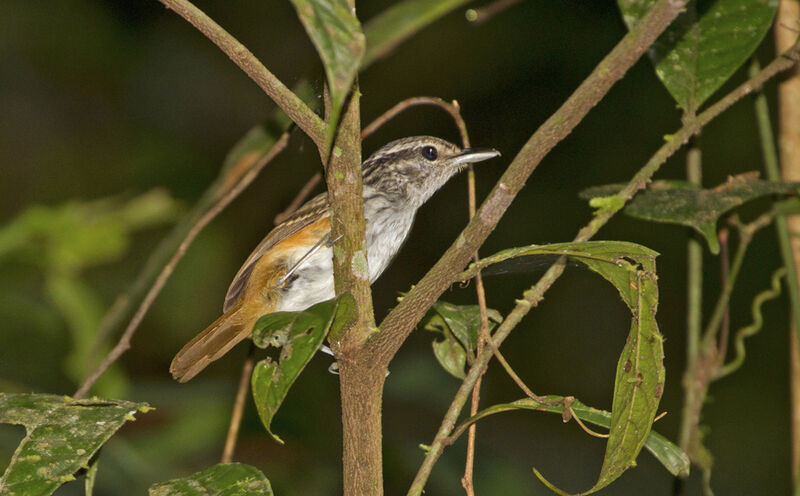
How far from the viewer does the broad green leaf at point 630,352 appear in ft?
5.12

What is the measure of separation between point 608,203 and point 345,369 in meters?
0.74

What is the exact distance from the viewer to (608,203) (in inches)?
77.5

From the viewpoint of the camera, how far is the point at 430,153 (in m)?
3.36

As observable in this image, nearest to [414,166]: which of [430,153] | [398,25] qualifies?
[430,153]

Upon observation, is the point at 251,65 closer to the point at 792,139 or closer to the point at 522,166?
the point at 522,166

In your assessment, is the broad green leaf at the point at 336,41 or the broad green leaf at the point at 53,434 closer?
the broad green leaf at the point at 336,41

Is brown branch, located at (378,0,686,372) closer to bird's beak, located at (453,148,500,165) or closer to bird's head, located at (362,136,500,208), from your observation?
bird's beak, located at (453,148,500,165)

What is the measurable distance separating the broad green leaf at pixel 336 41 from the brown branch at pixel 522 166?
0.44 m

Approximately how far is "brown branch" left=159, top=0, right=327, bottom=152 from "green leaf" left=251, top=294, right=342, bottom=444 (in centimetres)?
31

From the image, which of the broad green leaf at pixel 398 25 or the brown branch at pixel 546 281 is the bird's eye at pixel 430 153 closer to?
the brown branch at pixel 546 281

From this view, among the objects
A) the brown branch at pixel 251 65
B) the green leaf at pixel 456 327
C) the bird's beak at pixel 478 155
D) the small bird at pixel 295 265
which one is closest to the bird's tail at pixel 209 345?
the small bird at pixel 295 265

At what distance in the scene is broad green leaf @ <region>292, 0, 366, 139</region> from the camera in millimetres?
1039

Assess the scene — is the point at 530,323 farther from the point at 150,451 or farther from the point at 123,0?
the point at 123,0

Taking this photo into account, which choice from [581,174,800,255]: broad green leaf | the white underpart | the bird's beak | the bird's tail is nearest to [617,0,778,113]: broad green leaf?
[581,174,800,255]: broad green leaf
